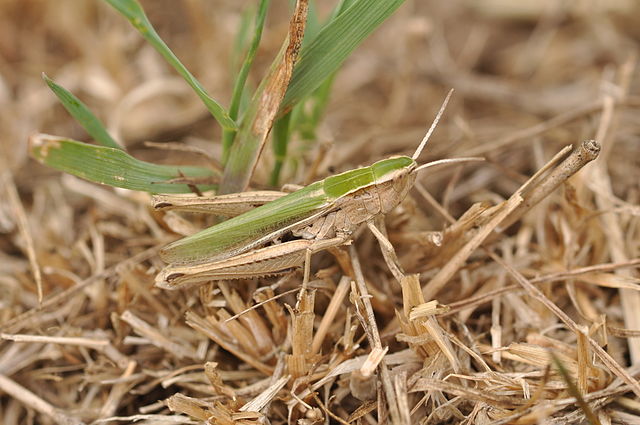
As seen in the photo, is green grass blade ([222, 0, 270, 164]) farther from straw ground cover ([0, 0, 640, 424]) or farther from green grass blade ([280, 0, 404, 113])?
green grass blade ([280, 0, 404, 113])

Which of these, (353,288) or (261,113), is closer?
(353,288)

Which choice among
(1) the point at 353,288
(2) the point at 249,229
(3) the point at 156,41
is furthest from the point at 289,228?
(3) the point at 156,41

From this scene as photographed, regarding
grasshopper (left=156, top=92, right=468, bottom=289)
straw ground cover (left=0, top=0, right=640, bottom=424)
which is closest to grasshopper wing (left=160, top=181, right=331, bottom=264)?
grasshopper (left=156, top=92, right=468, bottom=289)

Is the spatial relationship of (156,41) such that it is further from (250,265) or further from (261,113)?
(250,265)

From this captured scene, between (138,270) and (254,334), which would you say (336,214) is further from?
(138,270)

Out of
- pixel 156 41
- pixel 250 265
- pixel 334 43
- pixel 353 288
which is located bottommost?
pixel 353 288

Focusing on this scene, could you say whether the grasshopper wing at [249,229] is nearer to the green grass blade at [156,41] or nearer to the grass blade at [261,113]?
the grass blade at [261,113]
